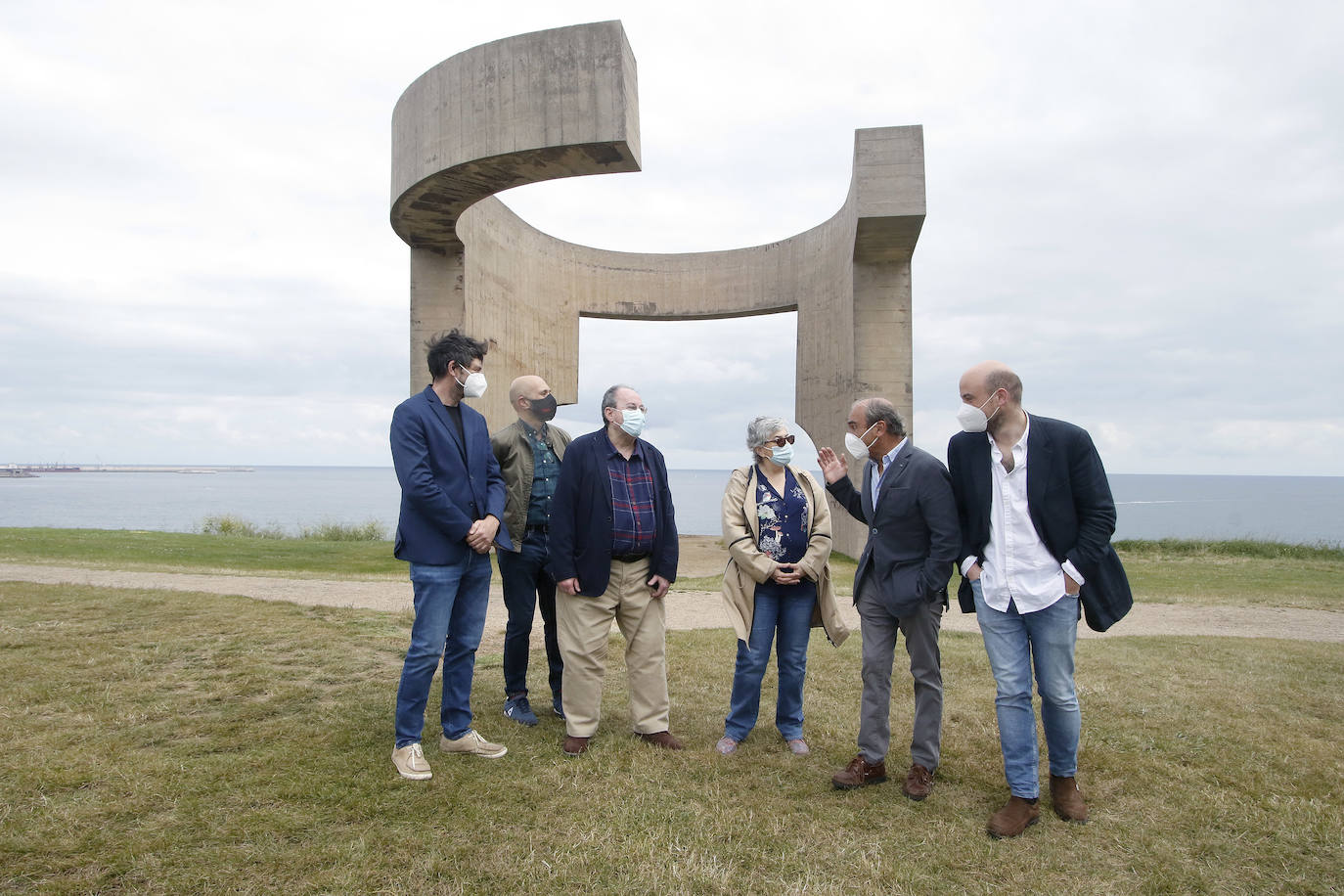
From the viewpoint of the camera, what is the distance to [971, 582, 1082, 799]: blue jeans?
9.82 feet

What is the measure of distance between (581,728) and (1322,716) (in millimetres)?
3949

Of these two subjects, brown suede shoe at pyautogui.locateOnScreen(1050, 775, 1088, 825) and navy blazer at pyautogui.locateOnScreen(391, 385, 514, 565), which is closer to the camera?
brown suede shoe at pyautogui.locateOnScreen(1050, 775, 1088, 825)

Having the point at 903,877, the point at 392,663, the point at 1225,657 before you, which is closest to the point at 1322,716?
the point at 1225,657

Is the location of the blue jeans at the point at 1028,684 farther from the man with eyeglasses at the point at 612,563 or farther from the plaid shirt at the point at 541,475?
the plaid shirt at the point at 541,475

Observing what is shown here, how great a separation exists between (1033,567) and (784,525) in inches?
46.1

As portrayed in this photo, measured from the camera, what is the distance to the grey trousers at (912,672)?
11.0 ft

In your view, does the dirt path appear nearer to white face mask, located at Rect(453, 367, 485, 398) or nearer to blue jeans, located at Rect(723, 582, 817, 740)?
blue jeans, located at Rect(723, 582, 817, 740)

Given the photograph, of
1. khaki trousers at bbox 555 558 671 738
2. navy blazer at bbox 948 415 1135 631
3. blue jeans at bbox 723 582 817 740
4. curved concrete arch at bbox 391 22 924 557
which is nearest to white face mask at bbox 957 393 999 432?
navy blazer at bbox 948 415 1135 631

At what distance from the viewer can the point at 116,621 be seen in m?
6.05

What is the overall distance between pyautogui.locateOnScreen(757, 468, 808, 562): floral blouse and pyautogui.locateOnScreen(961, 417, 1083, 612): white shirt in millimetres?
937

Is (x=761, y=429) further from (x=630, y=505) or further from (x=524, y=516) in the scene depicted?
(x=524, y=516)

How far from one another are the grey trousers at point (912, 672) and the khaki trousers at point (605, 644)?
98cm

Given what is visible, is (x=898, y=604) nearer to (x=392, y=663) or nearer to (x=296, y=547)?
(x=392, y=663)

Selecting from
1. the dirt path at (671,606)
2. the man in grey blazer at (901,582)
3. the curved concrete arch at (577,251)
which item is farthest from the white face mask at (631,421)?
the curved concrete arch at (577,251)
